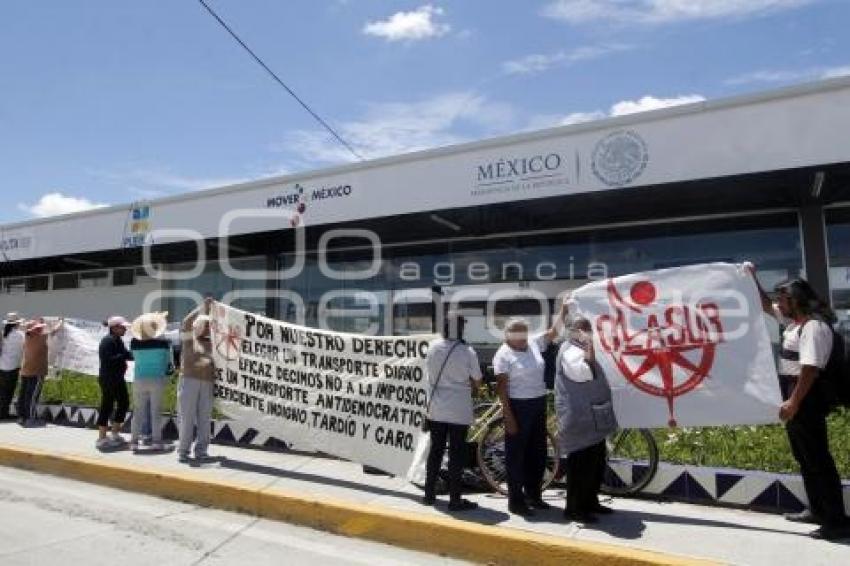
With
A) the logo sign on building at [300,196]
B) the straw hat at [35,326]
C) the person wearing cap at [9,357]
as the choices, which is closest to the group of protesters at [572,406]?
the logo sign on building at [300,196]

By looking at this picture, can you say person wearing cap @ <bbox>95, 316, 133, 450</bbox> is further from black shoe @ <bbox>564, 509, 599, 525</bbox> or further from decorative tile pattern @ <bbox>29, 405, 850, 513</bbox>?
decorative tile pattern @ <bbox>29, 405, 850, 513</bbox>

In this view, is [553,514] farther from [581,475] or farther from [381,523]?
[381,523]

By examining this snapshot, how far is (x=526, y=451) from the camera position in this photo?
663 centimetres

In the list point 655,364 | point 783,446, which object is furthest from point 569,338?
point 783,446

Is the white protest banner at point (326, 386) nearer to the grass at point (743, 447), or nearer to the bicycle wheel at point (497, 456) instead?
the bicycle wheel at point (497, 456)

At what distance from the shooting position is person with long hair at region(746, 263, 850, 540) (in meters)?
5.50

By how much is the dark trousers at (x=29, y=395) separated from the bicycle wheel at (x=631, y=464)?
9230mm

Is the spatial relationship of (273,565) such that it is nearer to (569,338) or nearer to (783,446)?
(569,338)

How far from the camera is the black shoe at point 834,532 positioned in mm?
5488

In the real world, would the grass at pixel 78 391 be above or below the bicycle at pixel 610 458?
above

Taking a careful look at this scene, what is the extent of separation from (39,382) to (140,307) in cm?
1113

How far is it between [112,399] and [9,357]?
375 cm

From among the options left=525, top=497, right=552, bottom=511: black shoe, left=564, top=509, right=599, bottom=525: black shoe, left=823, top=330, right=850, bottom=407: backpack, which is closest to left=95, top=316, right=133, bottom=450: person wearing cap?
left=525, top=497, right=552, bottom=511: black shoe

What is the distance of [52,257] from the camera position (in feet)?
71.4
